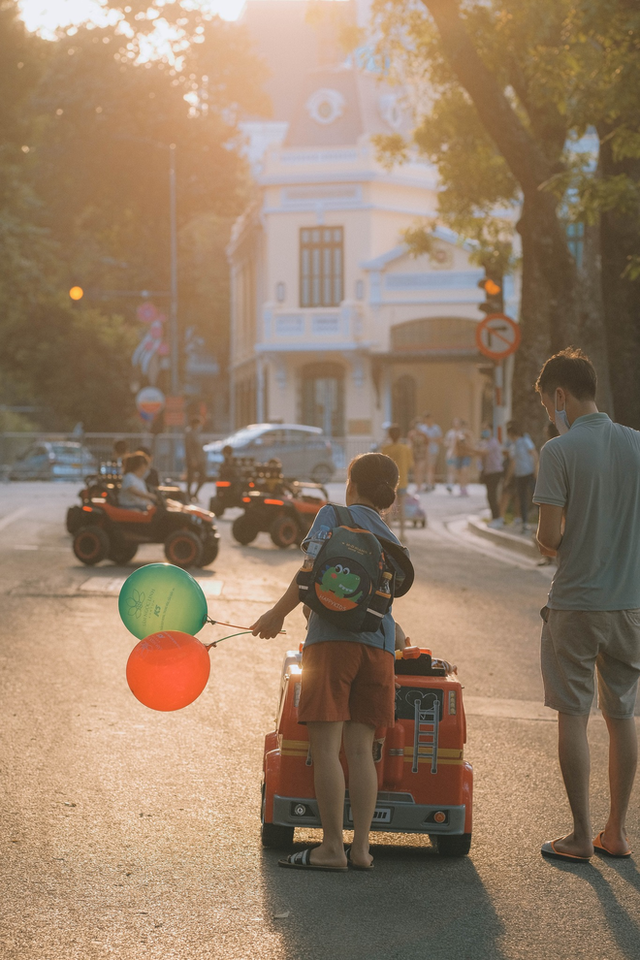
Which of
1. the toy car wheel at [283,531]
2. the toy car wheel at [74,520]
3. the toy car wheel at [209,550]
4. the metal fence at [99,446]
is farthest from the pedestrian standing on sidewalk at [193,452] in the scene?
the toy car wheel at [209,550]

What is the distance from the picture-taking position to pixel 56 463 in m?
38.7

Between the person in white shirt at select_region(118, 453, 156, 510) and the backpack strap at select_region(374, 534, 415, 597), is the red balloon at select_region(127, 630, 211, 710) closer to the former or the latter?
the backpack strap at select_region(374, 534, 415, 597)

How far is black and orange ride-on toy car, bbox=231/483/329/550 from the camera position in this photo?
18.3 meters

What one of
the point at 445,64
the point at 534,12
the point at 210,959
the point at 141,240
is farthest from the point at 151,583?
the point at 141,240

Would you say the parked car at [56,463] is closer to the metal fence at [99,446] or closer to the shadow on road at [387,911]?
the metal fence at [99,446]

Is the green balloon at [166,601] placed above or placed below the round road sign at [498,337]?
below

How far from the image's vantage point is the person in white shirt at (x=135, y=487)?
15133 mm

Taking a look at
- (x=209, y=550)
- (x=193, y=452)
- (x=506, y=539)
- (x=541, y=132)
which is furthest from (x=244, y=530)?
(x=193, y=452)

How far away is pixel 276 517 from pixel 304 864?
44.7ft

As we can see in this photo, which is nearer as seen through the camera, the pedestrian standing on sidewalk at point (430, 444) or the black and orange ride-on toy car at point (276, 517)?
the black and orange ride-on toy car at point (276, 517)

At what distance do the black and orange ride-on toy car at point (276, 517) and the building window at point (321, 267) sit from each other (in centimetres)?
2778

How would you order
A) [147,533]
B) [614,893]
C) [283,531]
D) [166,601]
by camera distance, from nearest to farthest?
[614,893], [166,601], [147,533], [283,531]

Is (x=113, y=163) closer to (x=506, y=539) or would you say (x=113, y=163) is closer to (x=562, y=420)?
(x=506, y=539)

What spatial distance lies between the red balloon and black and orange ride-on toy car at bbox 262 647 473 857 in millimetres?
366
